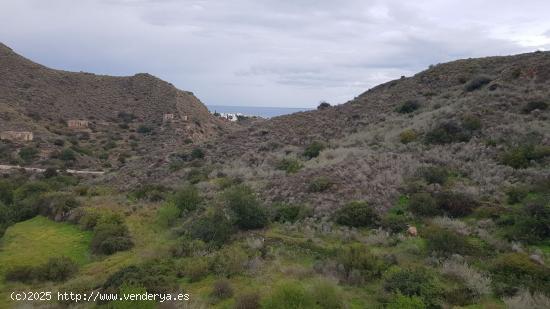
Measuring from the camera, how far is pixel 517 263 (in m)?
9.85

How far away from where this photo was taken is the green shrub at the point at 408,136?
78.5 feet

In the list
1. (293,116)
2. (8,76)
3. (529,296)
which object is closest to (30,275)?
(529,296)

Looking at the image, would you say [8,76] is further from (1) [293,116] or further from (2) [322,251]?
(2) [322,251]

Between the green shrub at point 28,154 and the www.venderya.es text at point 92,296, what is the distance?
37.1 m

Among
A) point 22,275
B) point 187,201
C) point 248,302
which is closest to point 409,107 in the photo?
point 187,201

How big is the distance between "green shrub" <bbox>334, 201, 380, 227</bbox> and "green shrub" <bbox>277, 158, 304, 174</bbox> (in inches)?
304

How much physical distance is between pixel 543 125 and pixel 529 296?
15.2 metres

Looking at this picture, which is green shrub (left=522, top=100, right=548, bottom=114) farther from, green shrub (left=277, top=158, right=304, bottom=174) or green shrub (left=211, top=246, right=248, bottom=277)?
green shrub (left=211, top=246, right=248, bottom=277)

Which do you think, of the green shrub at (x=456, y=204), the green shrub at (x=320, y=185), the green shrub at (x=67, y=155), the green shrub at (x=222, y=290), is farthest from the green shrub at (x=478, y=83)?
the green shrub at (x=67, y=155)

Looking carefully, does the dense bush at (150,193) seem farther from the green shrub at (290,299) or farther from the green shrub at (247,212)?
the green shrub at (290,299)

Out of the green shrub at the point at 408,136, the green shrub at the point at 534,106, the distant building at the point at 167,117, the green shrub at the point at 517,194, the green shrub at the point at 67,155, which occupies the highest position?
the green shrub at the point at 534,106

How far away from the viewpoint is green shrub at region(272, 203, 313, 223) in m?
15.9

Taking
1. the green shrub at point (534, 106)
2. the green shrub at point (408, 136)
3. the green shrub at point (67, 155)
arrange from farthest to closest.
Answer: the green shrub at point (67, 155), the green shrub at point (408, 136), the green shrub at point (534, 106)

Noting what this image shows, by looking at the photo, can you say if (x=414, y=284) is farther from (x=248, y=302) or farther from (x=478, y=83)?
(x=478, y=83)
